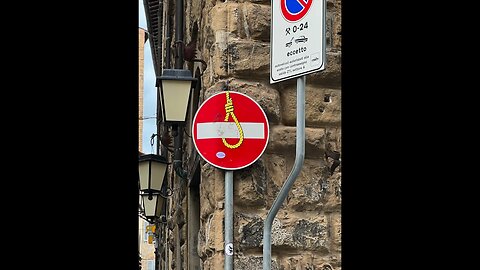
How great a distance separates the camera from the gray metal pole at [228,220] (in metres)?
4.11

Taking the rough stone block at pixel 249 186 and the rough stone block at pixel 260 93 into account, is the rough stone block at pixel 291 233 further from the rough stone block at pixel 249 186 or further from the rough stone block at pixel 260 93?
the rough stone block at pixel 260 93

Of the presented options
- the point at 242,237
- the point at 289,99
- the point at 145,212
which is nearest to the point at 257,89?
the point at 289,99

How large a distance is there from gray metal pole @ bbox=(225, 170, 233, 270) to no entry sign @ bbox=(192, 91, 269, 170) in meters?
0.10

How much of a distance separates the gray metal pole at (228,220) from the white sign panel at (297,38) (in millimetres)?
738

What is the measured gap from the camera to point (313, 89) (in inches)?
182

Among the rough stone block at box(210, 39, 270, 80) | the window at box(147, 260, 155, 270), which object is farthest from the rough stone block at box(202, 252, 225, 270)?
the window at box(147, 260, 155, 270)

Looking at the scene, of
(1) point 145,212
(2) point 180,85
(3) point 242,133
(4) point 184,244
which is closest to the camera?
(3) point 242,133

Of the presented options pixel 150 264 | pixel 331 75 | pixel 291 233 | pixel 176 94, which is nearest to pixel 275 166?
pixel 291 233

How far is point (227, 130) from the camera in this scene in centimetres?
423

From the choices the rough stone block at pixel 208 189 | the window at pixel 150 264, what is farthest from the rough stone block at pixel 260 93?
the window at pixel 150 264

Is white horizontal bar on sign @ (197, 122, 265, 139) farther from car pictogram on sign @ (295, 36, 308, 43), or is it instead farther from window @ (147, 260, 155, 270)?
window @ (147, 260, 155, 270)

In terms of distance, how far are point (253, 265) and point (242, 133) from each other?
0.66m

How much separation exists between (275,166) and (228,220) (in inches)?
18.1

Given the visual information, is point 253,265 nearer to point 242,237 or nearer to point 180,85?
point 242,237
